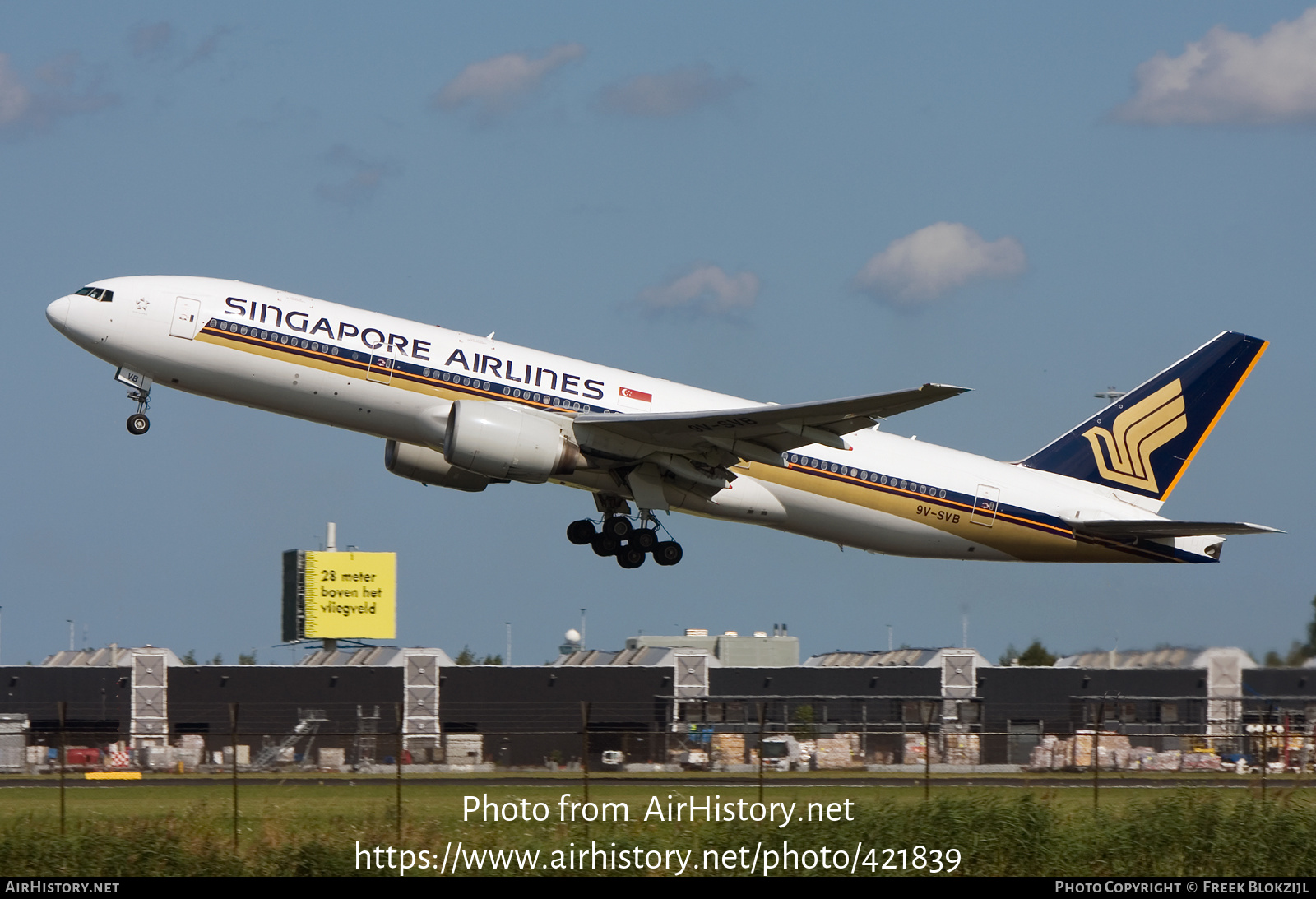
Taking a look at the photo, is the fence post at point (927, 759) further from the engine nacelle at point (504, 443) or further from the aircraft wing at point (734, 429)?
the engine nacelle at point (504, 443)

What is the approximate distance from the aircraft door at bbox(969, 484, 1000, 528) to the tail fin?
2.66 m

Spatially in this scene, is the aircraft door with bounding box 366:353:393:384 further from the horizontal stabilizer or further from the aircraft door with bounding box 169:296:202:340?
the horizontal stabilizer

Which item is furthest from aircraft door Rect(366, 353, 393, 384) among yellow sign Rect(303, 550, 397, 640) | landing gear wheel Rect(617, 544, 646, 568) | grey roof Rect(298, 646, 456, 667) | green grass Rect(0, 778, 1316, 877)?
yellow sign Rect(303, 550, 397, 640)

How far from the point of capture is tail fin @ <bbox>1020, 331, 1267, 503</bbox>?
1588 inches

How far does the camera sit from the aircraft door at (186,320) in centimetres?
3309

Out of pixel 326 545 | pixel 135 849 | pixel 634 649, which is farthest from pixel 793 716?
pixel 326 545

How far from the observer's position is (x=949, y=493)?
37.5 meters

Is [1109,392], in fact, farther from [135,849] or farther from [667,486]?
[135,849]

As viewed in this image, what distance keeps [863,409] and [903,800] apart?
829 centimetres

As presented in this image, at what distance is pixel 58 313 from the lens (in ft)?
112

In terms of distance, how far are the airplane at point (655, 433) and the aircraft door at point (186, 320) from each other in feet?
0.12

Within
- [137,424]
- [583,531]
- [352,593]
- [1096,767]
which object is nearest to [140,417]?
[137,424]

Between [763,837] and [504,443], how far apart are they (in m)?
13.0

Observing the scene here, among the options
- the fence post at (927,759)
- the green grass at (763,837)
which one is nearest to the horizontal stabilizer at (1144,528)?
the fence post at (927,759)
